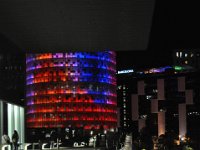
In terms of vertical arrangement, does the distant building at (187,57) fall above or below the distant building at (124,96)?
above

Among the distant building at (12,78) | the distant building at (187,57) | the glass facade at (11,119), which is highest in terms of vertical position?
the distant building at (187,57)

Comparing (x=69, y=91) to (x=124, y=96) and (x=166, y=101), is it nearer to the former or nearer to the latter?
(x=124, y=96)

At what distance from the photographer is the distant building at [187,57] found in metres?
109

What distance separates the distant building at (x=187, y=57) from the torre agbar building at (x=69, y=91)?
51.8 feet

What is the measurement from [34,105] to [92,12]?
99.3 metres

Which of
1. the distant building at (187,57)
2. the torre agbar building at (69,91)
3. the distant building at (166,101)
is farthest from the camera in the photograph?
the torre agbar building at (69,91)

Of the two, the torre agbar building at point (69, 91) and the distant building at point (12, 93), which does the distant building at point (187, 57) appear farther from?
the distant building at point (12, 93)

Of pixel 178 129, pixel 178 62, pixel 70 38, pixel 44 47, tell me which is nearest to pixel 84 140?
pixel 44 47

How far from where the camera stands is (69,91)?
113m

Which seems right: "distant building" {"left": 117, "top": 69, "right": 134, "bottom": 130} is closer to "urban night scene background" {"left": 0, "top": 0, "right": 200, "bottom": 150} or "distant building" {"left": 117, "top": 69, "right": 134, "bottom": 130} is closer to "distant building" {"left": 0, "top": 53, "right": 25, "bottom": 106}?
"urban night scene background" {"left": 0, "top": 0, "right": 200, "bottom": 150}

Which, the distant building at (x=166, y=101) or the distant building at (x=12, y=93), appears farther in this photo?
the distant building at (x=166, y=101)

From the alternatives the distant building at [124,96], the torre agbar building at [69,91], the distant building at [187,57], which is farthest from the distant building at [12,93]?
the torre agbar building at [69,91]

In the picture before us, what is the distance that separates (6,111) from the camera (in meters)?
23.8

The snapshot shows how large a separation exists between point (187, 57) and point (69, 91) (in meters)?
25.5
